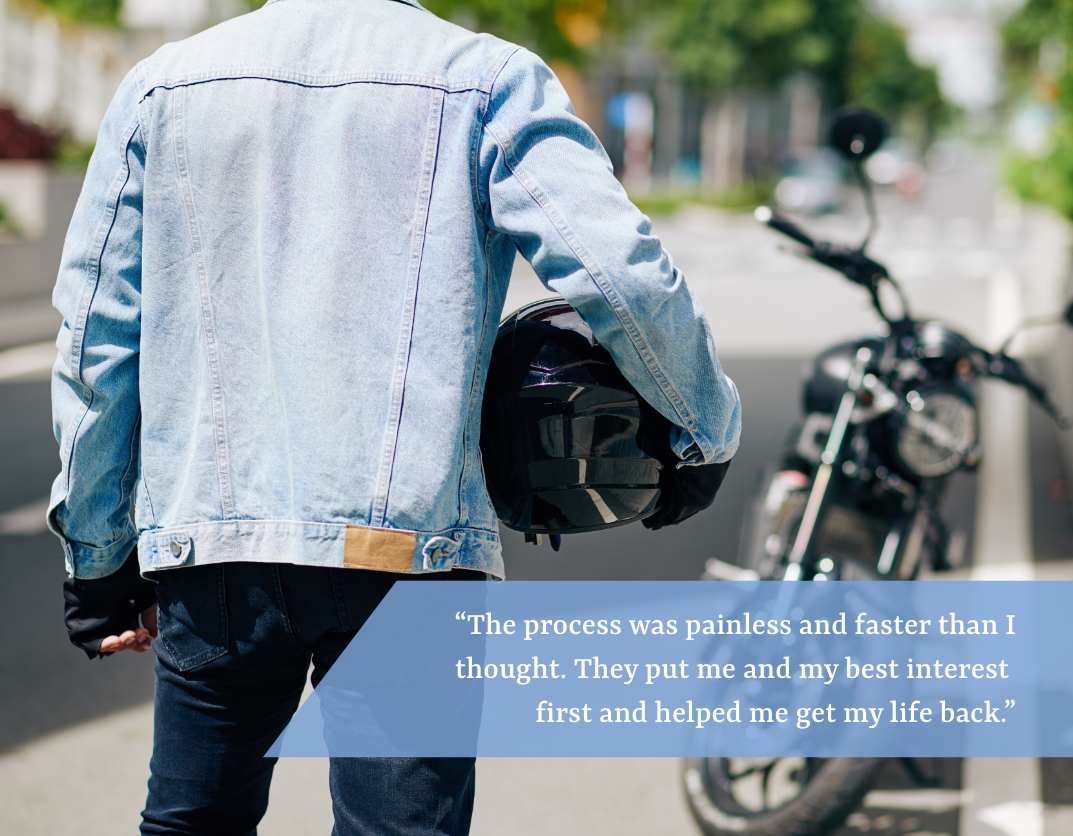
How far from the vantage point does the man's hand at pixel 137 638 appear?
1843 mm

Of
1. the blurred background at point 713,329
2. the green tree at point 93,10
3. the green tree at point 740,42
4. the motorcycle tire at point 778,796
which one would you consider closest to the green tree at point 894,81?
the green tree at point 740,42

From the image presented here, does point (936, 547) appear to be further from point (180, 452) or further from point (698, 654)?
point (180, 452)

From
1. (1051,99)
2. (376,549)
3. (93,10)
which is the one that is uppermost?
(93,10)

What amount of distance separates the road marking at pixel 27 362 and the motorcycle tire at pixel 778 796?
734 cm

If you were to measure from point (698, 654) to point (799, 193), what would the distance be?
2980 cm

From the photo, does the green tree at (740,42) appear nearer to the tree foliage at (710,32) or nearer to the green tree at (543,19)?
the tree foliage at (710,32)

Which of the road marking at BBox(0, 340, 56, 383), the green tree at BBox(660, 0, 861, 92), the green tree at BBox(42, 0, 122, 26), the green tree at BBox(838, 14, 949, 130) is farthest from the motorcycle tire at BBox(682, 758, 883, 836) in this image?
the green tree at BBox(838, 14, 949, 130)

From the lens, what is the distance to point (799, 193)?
31.4 m

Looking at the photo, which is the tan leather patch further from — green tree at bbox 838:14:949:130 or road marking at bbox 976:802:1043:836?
green tree at bbox 838:14:949:130

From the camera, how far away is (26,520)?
563 cm

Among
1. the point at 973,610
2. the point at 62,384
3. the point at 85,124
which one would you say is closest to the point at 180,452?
the point at 62,384

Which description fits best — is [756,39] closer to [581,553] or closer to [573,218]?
[581,553]

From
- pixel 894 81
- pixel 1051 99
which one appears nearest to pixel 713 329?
pixel 1051 99

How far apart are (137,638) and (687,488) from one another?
0.85m
